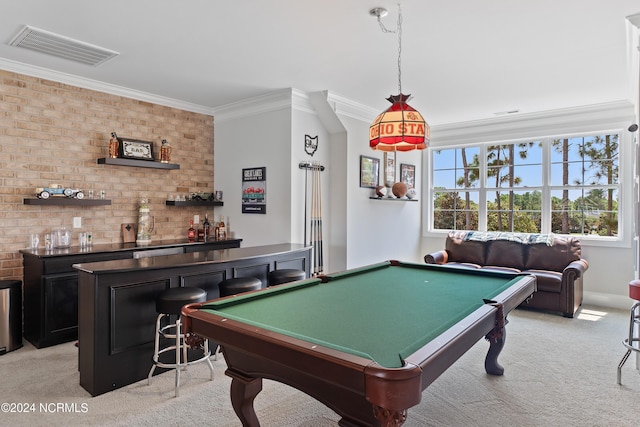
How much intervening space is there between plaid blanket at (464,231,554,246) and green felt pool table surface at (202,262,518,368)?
9.85 ft

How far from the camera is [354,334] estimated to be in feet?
5.59

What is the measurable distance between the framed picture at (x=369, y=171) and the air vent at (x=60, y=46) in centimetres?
324

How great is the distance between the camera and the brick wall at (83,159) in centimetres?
394

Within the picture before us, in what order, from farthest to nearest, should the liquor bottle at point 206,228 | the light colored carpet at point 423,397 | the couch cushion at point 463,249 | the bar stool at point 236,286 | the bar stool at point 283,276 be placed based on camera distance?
the couch cushion at point 463,249
the liquor bottle at point 206,228
the bar stool at point 283,276
the bar stool at point 236,286
the light colored carpet at point 423,397

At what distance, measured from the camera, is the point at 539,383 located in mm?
2979

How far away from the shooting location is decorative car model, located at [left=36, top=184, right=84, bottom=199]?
13.0ft

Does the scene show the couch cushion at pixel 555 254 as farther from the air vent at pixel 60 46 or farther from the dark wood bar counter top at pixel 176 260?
the air vent at pixel 60 46

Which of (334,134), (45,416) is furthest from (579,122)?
(45,416)

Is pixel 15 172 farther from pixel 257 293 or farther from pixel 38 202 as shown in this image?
pixel 257 293

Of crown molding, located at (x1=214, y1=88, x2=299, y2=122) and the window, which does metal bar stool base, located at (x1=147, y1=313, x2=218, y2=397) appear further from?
the window

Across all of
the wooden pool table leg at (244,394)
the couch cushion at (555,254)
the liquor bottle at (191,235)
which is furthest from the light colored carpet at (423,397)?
the liquor bottle at (191,235)

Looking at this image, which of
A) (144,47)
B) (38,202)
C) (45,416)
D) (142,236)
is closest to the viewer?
(45,416)

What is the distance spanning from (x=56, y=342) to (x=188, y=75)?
9.66ft

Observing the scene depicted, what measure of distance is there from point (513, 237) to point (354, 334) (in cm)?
490
